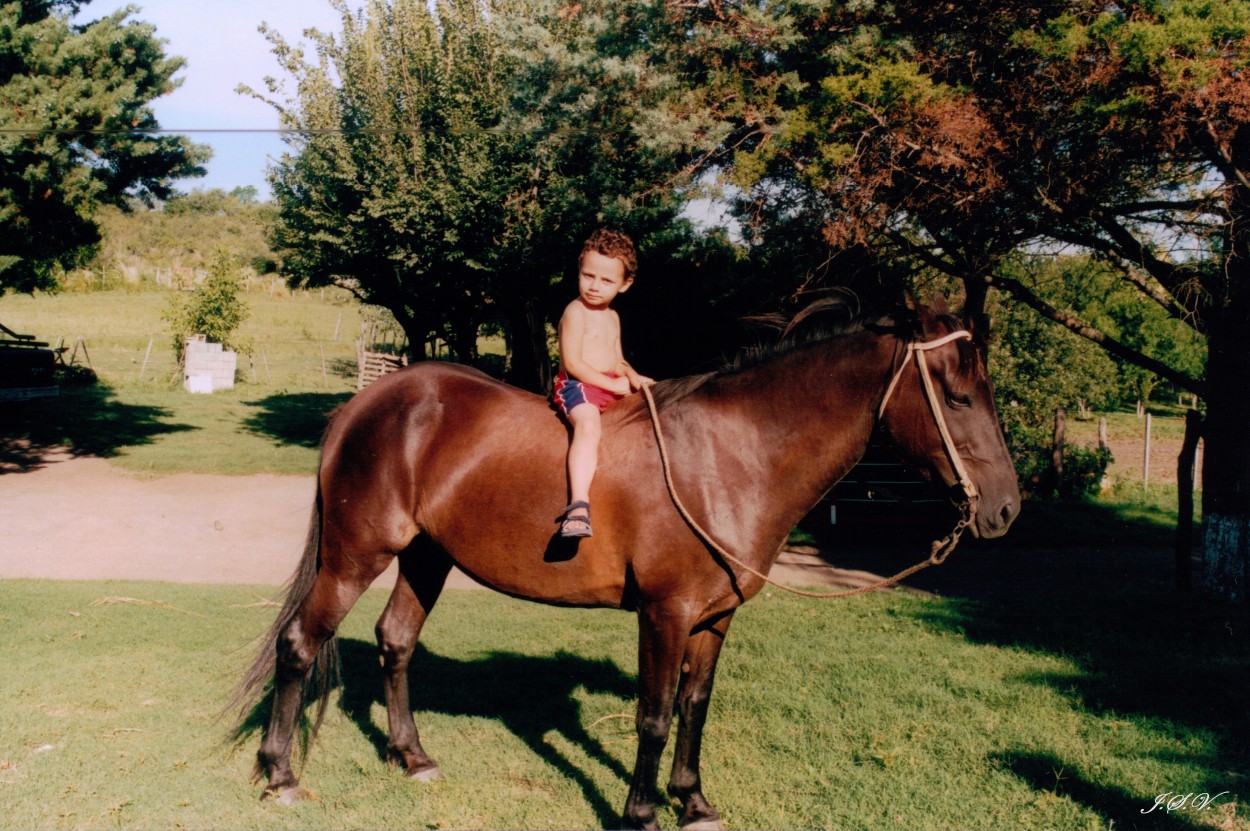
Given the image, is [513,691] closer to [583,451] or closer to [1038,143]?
[583,451]

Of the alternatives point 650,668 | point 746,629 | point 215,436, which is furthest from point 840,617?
point 215,436

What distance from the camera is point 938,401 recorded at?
3498 millimetres

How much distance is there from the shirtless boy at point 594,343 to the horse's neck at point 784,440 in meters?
0.46

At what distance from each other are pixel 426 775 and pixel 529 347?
15575mm

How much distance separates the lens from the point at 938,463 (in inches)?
140

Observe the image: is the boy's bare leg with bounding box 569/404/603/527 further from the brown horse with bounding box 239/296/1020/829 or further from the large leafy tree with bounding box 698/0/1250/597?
the large leafy tree with bounding box 698/0/1250/597

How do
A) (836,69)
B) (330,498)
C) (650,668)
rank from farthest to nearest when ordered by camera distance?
(836,69) → (330,498) → (650,668)

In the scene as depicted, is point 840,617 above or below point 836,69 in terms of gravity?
below

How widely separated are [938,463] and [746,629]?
13.2 feet

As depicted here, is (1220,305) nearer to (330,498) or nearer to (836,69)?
(836,69)

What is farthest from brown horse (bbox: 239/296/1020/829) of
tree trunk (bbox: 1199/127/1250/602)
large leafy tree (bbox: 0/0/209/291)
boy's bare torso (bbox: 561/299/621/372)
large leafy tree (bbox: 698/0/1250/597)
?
large leafy tree (bbox: 0/0/209/291)

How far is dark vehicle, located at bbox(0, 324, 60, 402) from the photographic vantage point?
1820 cm
